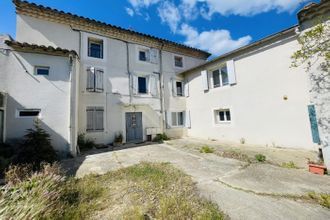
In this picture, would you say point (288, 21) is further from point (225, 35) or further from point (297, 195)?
point (297, 195)

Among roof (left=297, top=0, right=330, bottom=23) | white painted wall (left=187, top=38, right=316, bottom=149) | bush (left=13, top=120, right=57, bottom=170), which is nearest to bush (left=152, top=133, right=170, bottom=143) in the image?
white painted wall (left=187, top=38, right=316, bottom=149)

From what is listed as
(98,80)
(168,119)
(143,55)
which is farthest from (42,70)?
(168,119)

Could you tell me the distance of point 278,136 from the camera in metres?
8.02

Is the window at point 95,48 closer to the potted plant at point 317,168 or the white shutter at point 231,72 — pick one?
the white shutter at point 231,72

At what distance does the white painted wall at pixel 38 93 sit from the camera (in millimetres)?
6797

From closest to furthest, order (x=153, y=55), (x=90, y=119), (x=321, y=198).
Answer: (x=321, y=198) → (x=90, y=119) → (x=153, y=55)

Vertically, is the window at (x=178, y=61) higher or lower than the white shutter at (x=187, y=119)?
higher

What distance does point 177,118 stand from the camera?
45.1 feet

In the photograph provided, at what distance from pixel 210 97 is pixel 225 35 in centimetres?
603

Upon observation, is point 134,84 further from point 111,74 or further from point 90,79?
point 90,79

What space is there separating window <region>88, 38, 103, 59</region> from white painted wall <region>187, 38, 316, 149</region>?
7.77m

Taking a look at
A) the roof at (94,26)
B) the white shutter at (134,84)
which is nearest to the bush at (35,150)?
the white shutter at (134,84)

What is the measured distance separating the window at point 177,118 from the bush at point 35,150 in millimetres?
8738

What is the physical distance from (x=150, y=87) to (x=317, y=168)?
33.6 feet
